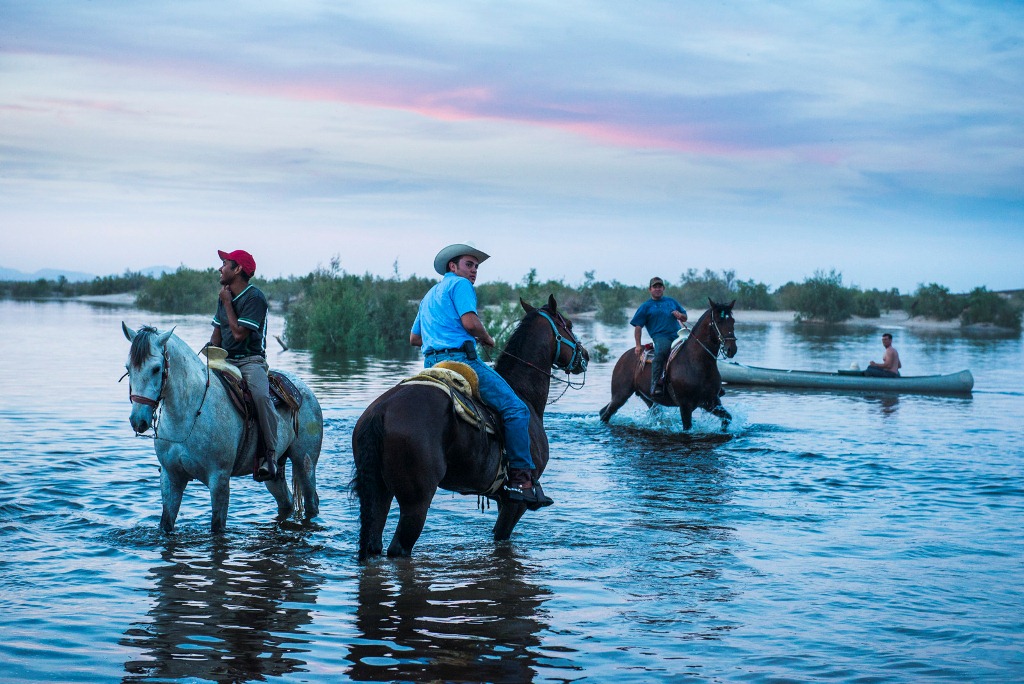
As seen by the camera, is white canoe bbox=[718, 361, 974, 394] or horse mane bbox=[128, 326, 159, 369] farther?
white canoe bbox=[718, 361, 974, 394]

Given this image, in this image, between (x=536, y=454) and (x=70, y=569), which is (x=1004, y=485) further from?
(x=70, y=569)

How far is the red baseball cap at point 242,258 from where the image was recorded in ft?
26.0

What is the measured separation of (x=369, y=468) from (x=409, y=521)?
53cm

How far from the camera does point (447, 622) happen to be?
6148mm

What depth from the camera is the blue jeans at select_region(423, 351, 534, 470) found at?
23.4 feet

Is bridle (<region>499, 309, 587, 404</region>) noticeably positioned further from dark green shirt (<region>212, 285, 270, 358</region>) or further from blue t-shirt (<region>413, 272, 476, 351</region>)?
dark green shirt (<region>212, 285, 270, 358</region>)

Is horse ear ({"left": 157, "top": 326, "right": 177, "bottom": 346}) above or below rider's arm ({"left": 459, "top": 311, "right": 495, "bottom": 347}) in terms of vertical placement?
below

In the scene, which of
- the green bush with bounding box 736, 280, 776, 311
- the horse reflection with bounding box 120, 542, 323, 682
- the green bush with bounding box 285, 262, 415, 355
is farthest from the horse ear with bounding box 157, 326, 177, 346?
the green bush with bounding box 736, 280, 776, 311

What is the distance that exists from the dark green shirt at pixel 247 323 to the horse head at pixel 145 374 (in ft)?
3.37

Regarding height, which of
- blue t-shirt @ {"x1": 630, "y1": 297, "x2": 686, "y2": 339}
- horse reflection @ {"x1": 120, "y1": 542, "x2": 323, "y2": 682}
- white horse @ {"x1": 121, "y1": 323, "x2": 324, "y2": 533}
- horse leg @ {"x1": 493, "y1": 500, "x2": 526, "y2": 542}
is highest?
blue t-shirt @ {"x1": 630, "y1": 297, "x2": 686, "y2": 339}

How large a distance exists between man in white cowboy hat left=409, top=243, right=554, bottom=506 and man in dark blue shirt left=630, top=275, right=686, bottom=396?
819 centimetres

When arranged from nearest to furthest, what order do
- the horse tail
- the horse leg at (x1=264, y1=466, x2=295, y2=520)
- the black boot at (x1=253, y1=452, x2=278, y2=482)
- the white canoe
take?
1. the horse tail
2. the black boot at (x1=253, y1=452, x2=278, y2=482)
3. the horse leg at (x1=264, y1=466, x2=295, y2=520)
4. the white canoe

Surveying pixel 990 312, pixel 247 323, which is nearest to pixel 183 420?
pixel 247 323

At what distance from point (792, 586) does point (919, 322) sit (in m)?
51.0
